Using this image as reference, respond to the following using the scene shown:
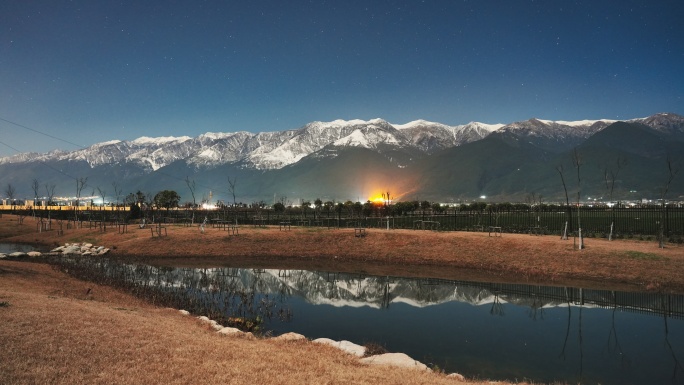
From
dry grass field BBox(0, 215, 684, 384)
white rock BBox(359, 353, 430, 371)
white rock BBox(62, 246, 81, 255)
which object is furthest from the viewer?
white rock BBox(62, 246, 81, 255)

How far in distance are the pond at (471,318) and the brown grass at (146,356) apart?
6.22m

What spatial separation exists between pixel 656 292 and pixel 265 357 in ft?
106

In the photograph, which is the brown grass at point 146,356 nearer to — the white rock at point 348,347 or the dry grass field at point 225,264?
the dry grass field at point 225,264

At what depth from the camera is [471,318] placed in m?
26.7

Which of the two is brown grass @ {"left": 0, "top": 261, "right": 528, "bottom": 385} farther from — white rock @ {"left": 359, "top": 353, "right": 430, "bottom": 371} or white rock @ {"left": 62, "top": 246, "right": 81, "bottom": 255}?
white rock @ {"left": 62, "top": 246, "right": 81, "bottom": 255}

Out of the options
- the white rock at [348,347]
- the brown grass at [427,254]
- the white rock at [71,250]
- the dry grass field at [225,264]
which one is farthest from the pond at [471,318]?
the white rock at [71,250]

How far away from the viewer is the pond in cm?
1852

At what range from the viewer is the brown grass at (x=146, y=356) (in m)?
11.5

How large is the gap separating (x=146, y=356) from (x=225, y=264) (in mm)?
38577

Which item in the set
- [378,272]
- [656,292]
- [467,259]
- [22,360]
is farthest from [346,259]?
[22,360]

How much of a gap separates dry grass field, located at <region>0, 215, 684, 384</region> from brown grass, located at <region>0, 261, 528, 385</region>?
0.04 meters

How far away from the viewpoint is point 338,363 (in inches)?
569

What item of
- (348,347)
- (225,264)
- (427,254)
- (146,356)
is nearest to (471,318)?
(348,347)

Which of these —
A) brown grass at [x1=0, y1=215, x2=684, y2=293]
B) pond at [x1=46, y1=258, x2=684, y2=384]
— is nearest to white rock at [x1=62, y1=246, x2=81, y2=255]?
brown grass at [x1=0, y1=215, x2=684, y2=293]
